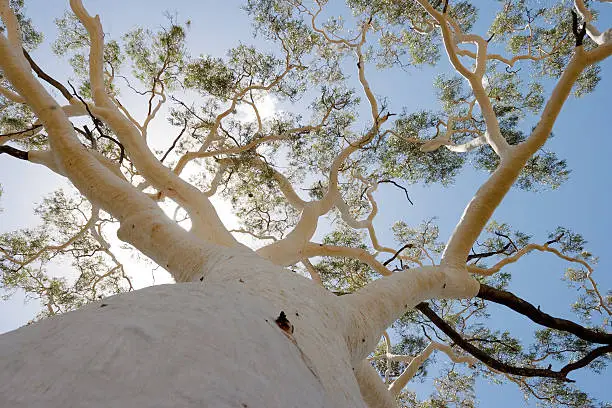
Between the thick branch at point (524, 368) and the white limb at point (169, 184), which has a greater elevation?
the thick branch at point (524, 368)

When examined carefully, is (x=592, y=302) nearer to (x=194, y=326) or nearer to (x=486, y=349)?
(x=486, y=349)

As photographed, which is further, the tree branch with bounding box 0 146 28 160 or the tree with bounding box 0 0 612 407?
the tree branch with bounding box 0 146 28 160

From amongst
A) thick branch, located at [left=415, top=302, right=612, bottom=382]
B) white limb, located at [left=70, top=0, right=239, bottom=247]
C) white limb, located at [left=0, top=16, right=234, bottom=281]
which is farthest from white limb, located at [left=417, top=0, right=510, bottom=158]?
white limb, located at [left=0, top=16, right=234, bottom=281]

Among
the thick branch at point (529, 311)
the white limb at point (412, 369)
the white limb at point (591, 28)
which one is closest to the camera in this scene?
the thick branch at point (529, 311)

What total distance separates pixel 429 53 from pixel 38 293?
26.3ft

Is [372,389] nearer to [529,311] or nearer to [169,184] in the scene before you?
[529,311]

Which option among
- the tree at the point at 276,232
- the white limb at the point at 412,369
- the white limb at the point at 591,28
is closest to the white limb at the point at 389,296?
the tree at the point at 276,232

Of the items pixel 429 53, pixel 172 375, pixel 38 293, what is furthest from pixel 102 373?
pixel 429 53

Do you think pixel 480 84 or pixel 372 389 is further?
pixel 480 84

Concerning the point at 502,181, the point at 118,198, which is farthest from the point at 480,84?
the point at 118,198

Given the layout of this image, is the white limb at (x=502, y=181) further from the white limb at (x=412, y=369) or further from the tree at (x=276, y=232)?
the white limb at (x=412, y=369)

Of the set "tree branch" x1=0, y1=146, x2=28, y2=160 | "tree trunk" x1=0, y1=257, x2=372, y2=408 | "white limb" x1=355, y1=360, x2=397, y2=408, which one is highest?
"white limb" x1=355, y1=360, x2=397, y2=408

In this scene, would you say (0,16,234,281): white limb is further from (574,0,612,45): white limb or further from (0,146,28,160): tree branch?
(574,0,612,45): white limb

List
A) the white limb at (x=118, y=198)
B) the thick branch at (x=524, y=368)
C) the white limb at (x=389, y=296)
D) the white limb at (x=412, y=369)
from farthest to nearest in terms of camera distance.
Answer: the white limb at (x=412, y=369) → the thick branch at (x=524, y=368) → the white limb at (x=118, y=198) → the white limb at (x=389, y=296)
